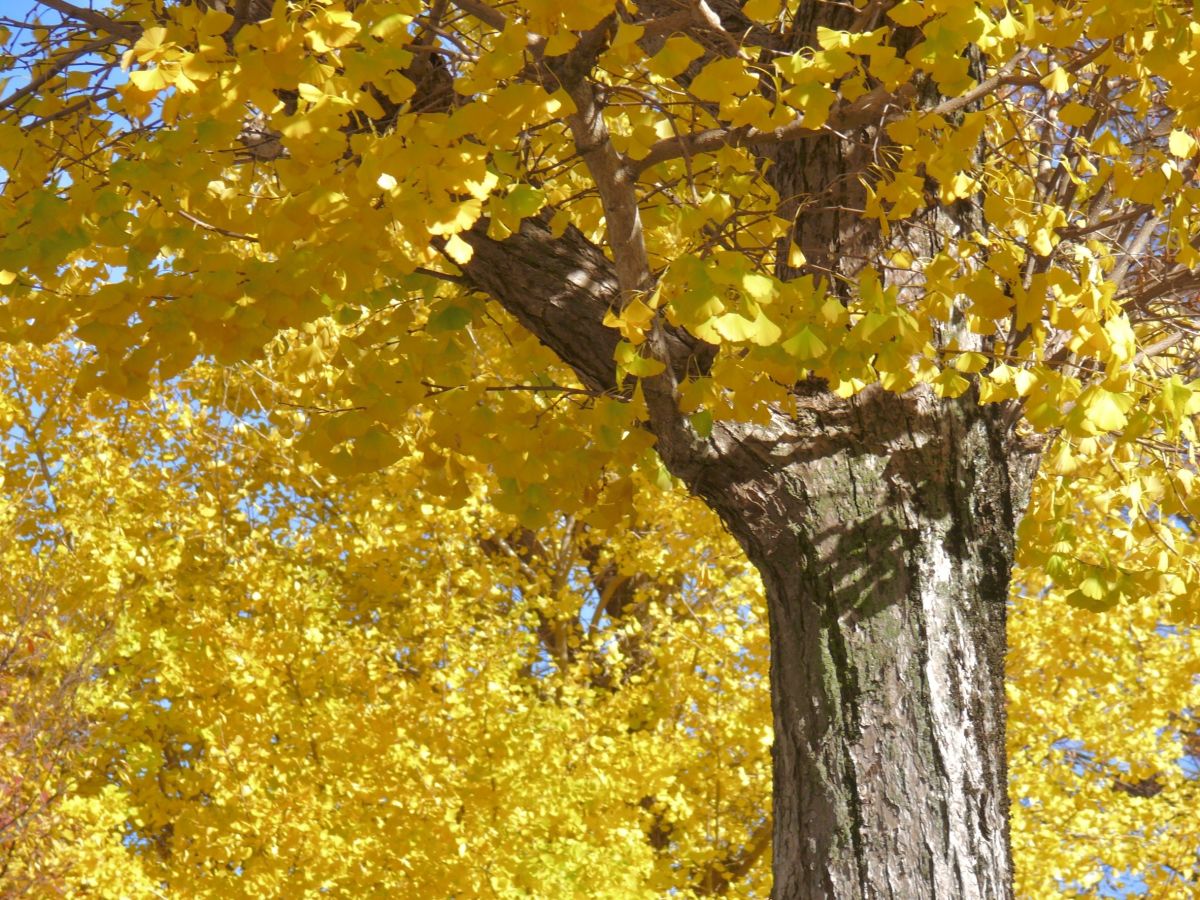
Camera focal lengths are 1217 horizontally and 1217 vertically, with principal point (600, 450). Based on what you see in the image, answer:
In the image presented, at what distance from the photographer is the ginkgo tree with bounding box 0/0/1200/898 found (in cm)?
275

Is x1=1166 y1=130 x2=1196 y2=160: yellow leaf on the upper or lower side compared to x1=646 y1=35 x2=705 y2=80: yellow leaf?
upper

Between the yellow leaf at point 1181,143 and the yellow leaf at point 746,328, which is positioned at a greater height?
the yellow leaf at point 1181,143

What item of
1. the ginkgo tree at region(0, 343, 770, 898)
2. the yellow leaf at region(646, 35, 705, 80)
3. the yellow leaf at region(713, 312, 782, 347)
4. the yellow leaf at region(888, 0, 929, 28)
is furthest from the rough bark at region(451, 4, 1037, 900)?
the ginkgo tree at region(0, 343, 770, 898)

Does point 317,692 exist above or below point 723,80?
above

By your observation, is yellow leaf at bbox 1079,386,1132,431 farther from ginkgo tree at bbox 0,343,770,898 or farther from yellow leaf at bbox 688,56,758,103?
ginkgo tree at bbox 0,343,770,898

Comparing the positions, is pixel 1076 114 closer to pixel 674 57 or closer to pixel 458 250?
pixel 674 57

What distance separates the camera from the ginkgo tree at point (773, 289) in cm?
275

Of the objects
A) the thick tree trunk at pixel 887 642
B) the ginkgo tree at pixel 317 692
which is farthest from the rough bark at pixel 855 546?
the ginkgo tree at pixel 317 692

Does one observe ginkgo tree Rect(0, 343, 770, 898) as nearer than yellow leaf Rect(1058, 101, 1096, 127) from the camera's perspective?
No

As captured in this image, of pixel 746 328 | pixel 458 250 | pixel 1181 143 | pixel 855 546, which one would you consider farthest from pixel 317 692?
pixel 1181 143

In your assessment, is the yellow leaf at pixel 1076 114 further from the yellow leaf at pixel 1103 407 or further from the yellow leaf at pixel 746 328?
the yellow leaf at pixel 746 328

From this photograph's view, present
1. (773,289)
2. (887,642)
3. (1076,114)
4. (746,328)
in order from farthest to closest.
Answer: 1. (887,642)
2. (1076,114)
3. (773,289)
4. (746,328)

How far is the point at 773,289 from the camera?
2.75m

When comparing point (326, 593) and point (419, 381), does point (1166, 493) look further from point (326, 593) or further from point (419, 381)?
point (326, 593)
